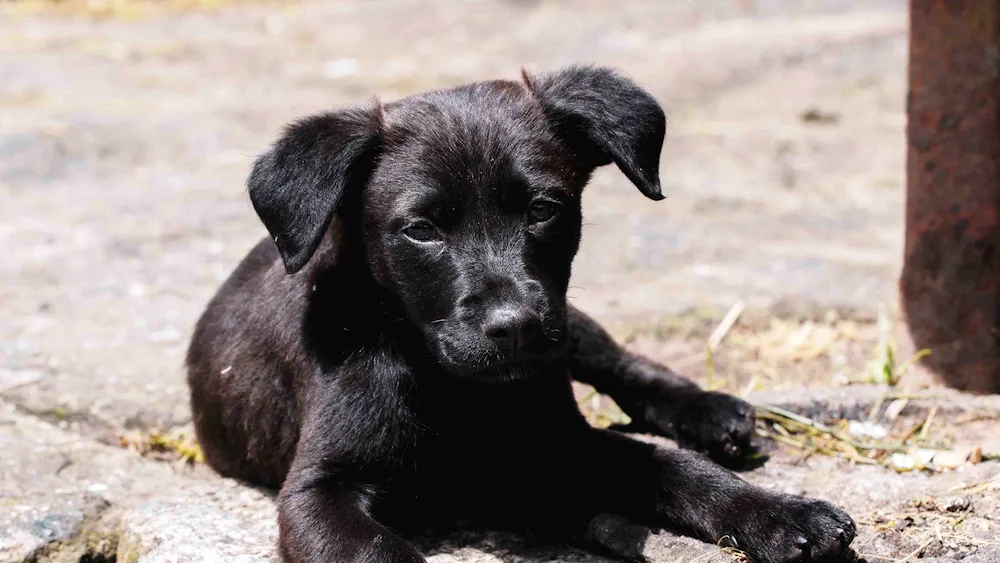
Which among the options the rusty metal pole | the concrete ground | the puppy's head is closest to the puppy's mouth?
the puppy's head

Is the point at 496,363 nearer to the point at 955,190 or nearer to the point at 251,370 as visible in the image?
the point at 251,370

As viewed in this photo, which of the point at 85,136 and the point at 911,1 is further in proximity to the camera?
the point at 85,136

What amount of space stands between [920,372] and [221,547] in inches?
122

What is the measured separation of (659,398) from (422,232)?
4.64ft

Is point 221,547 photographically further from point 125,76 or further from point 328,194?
point 125,76

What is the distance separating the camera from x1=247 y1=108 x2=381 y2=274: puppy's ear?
3.39 meters

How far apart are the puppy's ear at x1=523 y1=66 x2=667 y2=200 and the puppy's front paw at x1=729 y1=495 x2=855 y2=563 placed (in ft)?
3.26

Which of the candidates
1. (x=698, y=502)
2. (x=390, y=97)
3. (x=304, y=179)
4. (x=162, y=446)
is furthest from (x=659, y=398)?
(x=390, y=97)

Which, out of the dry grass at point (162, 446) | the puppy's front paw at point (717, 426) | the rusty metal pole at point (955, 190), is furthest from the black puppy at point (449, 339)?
the rusty metal pole at point (955, 190)

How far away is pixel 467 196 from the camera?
337 cm

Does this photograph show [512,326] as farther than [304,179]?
No

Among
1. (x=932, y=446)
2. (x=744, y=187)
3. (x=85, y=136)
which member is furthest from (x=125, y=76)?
(x=932, y=446)

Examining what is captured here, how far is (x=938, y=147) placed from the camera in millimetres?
4887

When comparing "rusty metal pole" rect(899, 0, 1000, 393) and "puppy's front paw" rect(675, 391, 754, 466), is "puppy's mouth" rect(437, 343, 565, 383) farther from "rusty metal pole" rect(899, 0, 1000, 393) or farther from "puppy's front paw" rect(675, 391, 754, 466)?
"rusty metal pole" rect(899, 0, 1000, 393)
